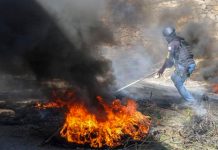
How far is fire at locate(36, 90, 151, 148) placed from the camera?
732 cm

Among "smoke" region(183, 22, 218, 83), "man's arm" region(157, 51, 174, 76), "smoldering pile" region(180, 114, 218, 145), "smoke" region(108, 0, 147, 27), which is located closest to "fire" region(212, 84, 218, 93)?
"smoke" region(183, 22, 218, 83)

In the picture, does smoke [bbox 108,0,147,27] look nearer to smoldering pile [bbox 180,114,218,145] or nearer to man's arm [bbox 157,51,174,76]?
man's arm [bbox 157,51,174,76]

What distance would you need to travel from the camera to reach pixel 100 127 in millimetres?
7414

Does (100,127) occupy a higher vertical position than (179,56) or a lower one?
lower

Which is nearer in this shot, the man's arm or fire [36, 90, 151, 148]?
fire [36, 90, 151, 148]

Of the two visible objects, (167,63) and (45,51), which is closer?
(45,51)

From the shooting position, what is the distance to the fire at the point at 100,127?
732 cm

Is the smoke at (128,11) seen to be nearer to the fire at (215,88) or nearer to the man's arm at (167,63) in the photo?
the fire at (215,88)

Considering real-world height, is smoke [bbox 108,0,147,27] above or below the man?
above


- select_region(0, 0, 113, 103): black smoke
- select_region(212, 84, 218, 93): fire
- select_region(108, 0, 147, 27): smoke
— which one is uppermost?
select_region(108, 0, 147, 27): smoke

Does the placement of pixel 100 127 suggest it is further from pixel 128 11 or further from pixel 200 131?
pixel 128 11

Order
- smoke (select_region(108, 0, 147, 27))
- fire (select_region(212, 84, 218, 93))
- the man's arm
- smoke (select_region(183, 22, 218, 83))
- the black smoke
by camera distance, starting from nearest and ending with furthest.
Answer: the black smoke → the man's arm → fire (select_region(212, 84, 218, 93)) → smoke (select_region(183, 22, 218, 83)) → smoke (select_region(108, 0, 147, 27))

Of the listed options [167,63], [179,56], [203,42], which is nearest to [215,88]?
[167,63]

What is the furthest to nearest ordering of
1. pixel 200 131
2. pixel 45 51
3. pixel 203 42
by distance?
pixel 203 42 < pixel 45 51 < pixel 200 131
